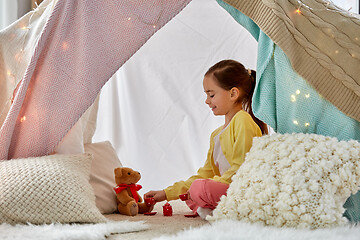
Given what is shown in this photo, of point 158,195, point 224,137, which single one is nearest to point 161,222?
point 158,195

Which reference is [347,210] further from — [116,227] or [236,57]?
[236,57]

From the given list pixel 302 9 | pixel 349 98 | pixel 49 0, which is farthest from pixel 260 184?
pixel 49 0

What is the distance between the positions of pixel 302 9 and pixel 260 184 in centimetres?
56

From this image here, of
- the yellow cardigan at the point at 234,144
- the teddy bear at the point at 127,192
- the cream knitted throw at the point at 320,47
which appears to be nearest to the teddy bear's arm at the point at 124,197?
the teddy bear at the point at 127,192

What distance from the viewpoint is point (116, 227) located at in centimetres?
129

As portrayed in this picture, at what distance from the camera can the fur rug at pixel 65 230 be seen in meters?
1.17

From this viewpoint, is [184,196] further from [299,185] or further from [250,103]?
[299,185]

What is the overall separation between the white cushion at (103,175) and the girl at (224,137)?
138mm

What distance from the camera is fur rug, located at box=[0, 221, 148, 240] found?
1175mm

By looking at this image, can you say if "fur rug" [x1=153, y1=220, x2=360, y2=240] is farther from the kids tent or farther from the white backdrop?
the white backdrop

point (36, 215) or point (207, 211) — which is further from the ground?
point (207, 211)

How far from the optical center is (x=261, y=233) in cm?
114

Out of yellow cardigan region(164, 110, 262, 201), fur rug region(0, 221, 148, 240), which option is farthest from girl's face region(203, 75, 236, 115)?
fur rug region(0, 221, 148, 240)

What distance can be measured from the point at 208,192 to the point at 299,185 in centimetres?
38
